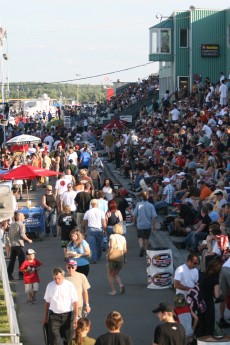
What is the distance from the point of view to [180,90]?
171 ft

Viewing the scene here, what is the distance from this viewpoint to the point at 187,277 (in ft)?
44.7

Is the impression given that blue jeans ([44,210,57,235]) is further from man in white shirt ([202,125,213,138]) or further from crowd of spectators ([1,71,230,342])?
man in white shirt ([202,125,213,138])

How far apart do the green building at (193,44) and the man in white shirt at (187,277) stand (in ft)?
127

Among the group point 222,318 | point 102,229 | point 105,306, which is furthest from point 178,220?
point 222,318

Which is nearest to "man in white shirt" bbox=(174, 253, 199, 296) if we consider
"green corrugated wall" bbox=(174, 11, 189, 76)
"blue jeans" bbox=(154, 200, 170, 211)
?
"blue jeans" bbox=(154, 200, 170, 211)

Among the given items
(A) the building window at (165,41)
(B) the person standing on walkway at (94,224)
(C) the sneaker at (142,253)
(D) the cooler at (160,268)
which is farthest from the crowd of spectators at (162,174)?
(A) the building window at (165,41)

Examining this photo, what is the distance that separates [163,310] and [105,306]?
5826 mm

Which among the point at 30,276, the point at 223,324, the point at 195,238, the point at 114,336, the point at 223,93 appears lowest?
the point at 223,324

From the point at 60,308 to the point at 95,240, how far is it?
777 cm

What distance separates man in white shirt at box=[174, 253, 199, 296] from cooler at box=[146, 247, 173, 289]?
3.48 m

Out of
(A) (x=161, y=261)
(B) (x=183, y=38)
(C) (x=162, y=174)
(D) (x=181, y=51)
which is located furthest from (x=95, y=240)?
(B) (x=183, y=38)

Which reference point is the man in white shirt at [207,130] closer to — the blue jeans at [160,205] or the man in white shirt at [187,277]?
the blue jeans at [160,205]

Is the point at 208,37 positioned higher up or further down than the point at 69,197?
higher up

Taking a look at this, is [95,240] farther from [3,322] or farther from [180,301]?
[180,301]
